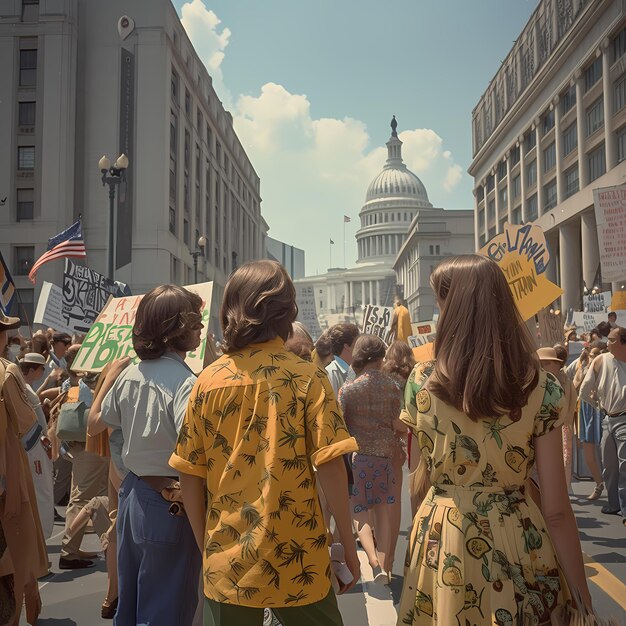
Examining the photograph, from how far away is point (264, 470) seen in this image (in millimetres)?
2449

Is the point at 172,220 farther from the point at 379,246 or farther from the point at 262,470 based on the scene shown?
the point at 379,246

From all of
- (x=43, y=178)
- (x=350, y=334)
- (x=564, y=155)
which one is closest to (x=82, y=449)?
(x=350, y=334)

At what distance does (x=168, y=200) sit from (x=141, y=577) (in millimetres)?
40048

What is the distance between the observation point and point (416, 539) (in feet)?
7.79

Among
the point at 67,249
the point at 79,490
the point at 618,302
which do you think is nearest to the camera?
the point at 79,490

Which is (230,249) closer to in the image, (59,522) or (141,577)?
(59,522)

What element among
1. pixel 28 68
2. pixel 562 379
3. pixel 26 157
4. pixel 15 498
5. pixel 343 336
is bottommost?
pixel 15 498

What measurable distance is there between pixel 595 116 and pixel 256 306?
3972 centimetres

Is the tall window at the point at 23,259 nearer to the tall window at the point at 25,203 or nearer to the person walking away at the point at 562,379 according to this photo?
the tall window at the point at 25,203

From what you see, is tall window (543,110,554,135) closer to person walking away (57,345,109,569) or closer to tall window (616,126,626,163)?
tall window (616,126,626,163)

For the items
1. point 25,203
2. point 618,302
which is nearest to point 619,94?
point 618,302

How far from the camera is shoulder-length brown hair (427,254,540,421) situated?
2.28 metres

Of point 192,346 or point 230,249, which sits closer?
point 192,346

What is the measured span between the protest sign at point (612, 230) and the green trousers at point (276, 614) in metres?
9.33
